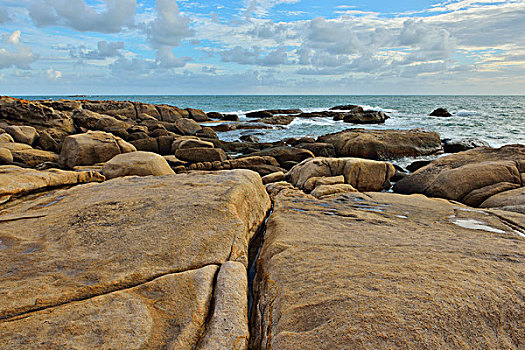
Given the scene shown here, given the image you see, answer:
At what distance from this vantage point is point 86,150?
9.15 metres

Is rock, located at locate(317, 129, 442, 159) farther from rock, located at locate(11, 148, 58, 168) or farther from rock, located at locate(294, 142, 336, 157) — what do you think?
rock, located at locate(11, 148, 58, 168)

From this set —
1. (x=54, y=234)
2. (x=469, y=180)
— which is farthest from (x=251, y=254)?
(x=469, y=180)

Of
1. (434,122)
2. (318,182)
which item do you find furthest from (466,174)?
(434,122)

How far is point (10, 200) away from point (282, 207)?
3964 millimetres

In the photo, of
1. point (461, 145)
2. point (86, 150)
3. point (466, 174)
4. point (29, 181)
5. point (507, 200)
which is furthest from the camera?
point (461, 145)

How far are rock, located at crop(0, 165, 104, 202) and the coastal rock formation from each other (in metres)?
0.25

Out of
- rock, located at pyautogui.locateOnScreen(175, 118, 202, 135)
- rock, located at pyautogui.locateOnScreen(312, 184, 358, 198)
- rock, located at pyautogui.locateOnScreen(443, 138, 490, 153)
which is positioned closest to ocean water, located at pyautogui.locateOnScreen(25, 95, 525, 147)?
rock, located at pyautogui.locateOnScreen(443, 138, 490, 153)

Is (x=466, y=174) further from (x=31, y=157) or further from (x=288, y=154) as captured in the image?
(x=31, y=157)

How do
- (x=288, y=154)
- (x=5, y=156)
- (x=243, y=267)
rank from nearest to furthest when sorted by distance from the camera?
(x=243, y=267)
(x=5, y=156)
(x=288, y=154)

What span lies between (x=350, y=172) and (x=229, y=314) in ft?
21.7

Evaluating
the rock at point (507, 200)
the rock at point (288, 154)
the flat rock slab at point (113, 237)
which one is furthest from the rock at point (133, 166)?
the rock at point (507, 200)

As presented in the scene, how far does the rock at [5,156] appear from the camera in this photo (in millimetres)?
8688

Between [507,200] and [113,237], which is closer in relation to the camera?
[113,237]

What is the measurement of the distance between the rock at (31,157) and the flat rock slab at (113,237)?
6408 mm
